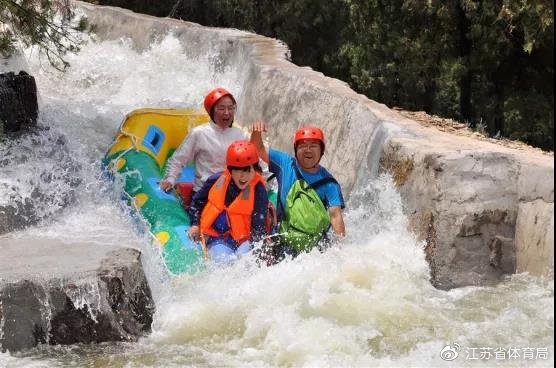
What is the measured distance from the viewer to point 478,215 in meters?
5.19

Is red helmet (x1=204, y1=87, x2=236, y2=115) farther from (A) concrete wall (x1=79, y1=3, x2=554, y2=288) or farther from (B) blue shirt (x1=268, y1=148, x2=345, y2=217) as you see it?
(A) concrete wall (x1=79, y1=3, x2=554, y2=288)

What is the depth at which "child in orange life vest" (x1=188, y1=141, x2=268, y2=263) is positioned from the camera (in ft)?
17.6

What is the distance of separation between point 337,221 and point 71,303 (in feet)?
5.74

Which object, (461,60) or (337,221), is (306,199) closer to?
(337,221)

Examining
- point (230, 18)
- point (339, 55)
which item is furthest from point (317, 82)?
point (230, 18)

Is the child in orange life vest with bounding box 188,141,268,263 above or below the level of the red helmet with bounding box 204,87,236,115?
below

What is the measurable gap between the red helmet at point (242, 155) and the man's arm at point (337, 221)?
0.59m

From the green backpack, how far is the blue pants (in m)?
0.25

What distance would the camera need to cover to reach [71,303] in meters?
4.51

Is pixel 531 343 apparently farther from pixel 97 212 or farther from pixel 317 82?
pixel 317 82

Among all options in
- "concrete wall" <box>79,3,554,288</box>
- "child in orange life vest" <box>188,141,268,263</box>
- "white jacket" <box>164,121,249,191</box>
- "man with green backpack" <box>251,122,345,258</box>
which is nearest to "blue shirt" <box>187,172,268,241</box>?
"child in orange life vest" <box>188,141,268,263</box>

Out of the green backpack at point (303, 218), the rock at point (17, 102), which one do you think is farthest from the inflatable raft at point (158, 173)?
the rock at point (17, 102)

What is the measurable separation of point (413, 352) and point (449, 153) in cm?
153

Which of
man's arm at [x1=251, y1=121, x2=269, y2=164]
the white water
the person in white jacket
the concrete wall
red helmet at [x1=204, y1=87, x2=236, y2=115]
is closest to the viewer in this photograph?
the white water
